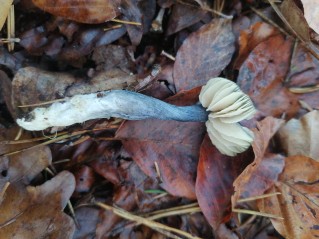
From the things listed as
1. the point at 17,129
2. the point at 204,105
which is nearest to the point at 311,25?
the point at 204,105

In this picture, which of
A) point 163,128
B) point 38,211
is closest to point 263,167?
point 163,128

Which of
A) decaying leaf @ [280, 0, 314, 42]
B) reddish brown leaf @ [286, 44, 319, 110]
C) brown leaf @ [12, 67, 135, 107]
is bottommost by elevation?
reddish brown leaf @ [286, 44, 319, 110]

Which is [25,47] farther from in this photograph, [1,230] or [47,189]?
[1,230]

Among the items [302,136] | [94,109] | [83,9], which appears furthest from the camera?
[302,136]

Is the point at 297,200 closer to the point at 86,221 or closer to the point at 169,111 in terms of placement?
the point at 169,111

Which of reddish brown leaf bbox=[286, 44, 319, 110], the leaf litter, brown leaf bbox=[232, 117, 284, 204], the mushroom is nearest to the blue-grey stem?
the mushroom

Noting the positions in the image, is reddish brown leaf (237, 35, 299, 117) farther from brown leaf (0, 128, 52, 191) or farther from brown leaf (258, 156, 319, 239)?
brown leaf (0, 128, 52, 191)

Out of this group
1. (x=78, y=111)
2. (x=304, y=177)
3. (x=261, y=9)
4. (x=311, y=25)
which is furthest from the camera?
(x=261, y=9)
